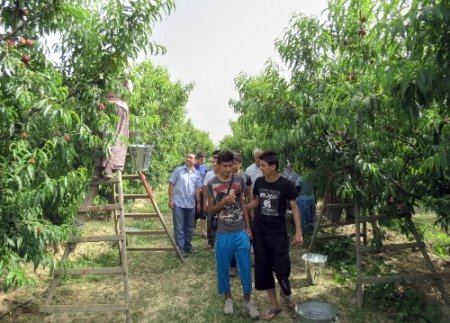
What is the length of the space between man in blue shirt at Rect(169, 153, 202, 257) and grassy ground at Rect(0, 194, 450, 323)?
32 cm

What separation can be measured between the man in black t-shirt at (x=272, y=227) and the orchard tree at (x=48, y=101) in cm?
169

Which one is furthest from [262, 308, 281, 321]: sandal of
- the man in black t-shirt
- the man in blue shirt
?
the man in blue shirt

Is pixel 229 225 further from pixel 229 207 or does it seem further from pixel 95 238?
pixel 95 238

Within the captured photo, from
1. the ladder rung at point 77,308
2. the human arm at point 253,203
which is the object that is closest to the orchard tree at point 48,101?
the ladder rung at point 77,308

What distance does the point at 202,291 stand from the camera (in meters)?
5.27

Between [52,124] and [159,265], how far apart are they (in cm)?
351

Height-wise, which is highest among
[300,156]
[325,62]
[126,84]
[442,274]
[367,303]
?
[325,62]

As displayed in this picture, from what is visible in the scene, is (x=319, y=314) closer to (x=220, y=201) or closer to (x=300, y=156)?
(x=220, y=201)

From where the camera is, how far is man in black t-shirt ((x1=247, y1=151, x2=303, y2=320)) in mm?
4336

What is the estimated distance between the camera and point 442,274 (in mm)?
4875

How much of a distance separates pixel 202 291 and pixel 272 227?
5.09 ft

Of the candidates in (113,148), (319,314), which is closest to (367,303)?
(319,314)

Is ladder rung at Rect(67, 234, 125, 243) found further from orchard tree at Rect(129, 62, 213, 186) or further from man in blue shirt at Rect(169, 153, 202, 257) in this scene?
orchard tree at Rect(129, 62, 213, 186)

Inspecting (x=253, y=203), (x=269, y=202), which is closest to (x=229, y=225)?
(x=253, y=203)
